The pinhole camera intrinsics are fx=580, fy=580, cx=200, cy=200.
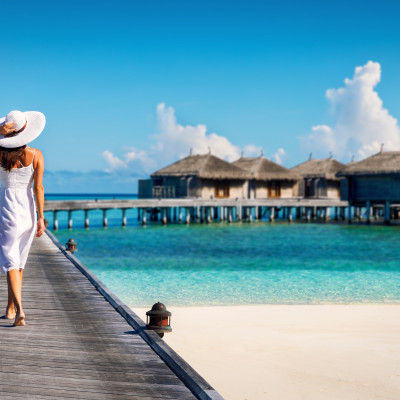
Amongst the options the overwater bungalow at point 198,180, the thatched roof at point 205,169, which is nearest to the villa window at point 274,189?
the overwater bungalow at point 198,180

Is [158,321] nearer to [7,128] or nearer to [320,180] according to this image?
[7,128]

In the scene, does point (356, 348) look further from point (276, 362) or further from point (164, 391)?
point (164, 391)

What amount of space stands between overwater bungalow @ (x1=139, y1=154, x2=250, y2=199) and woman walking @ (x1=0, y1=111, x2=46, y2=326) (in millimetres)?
37193

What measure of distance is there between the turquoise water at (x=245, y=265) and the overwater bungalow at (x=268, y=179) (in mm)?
10176

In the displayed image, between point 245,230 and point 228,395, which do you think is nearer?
point 228,395

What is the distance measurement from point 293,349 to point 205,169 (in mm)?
35169

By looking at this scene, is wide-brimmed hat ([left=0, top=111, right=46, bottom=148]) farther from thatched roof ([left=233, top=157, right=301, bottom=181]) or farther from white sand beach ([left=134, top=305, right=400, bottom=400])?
thatched roof ([left=233, top=157, right=301, bottom=181])

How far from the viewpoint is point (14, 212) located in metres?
4.97

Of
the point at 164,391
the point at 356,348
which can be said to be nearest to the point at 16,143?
the point at 164,391

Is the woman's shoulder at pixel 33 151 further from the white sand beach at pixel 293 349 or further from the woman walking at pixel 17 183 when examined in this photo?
the white sand beach at pixel 293 349

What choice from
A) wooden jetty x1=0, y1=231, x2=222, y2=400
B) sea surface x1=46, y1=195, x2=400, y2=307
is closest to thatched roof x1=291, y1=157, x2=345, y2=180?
sea surface x1=46, y1=195, x2=400, y2=307

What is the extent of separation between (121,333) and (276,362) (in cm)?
276

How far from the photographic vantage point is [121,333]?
526 centimetres

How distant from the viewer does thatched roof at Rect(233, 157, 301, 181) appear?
45812 millimetres
